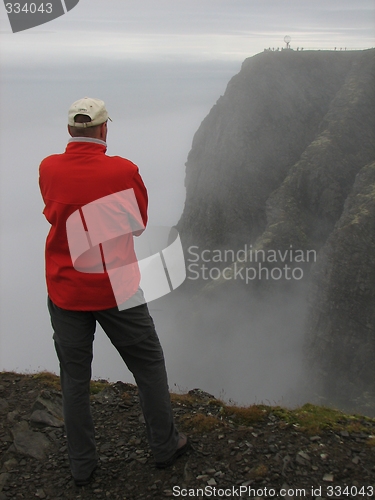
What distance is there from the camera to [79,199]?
5215 millimetres

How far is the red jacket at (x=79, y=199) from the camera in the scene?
5223 mm

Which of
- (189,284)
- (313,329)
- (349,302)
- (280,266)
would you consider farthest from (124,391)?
(189,284)

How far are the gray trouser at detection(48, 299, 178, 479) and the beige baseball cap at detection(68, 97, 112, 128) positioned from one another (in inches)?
78.8

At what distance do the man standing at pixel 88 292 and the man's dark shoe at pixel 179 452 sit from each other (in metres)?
0.14

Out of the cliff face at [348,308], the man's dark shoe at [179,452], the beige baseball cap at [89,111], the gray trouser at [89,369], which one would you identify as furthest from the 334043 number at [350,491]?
the cliff face at [348,308]

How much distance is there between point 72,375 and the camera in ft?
19.2

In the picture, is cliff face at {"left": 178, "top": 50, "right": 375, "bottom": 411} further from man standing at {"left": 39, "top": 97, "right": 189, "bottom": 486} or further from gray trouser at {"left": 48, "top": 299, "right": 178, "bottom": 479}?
man standing at {"left": 39, "top": 97, "right": 189, "bottom": 486}

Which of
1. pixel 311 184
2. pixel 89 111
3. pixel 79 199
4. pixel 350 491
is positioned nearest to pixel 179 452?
pixel 350 491

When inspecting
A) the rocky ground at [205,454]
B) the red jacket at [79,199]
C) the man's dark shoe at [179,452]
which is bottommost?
the rocky ground at [205,454]

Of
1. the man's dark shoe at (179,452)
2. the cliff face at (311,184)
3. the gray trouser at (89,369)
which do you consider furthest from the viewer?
the cliff face at (311,184)

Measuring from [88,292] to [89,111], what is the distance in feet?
6.21

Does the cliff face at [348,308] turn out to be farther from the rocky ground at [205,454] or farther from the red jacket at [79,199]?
the red jacket at [79,199]

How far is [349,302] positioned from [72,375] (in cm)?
7254

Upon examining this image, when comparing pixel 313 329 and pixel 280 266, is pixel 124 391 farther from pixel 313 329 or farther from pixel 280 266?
pixel 280 266
